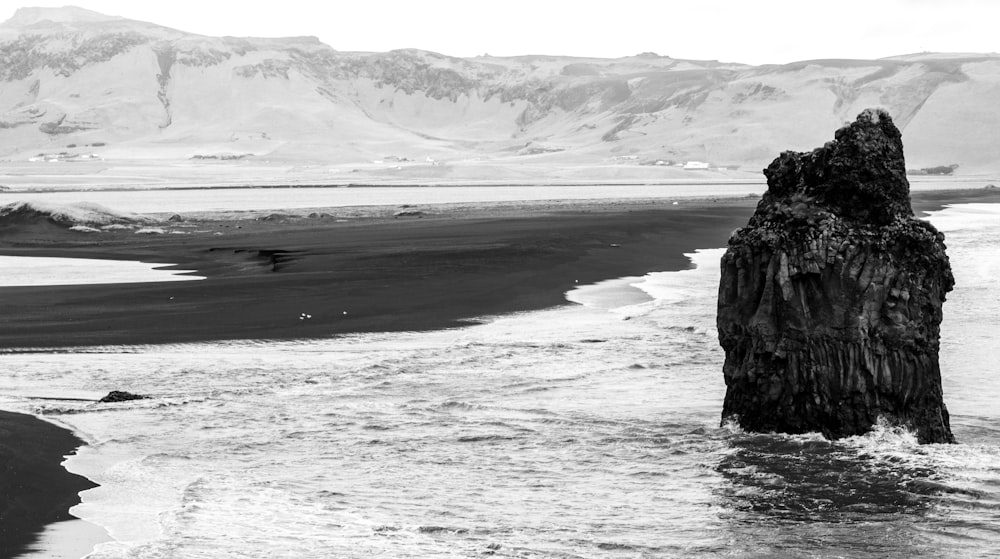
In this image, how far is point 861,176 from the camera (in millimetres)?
13398

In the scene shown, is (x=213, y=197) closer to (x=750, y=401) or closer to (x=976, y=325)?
(x=976, y=325)

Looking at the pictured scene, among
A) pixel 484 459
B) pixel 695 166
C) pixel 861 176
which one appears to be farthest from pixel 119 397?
pixel 695 166

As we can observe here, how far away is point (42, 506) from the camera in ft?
35.2

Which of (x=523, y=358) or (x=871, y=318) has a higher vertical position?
(x=871, y=318)

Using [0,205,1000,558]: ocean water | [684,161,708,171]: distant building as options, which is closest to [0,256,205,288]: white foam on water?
[0,205,1000,558]: ocean water

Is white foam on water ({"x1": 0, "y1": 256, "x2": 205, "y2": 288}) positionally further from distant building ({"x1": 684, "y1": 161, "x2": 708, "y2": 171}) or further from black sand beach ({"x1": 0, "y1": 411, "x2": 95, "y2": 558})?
distant building ({"x1": 684, "y1": 161, "x2": 708, "y2": 171})

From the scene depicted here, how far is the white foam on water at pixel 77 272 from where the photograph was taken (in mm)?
30420

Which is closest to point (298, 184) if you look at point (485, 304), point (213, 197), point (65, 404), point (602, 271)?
point (213, 197)

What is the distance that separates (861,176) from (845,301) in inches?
59.4

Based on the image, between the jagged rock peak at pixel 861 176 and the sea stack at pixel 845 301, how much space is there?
14 mm

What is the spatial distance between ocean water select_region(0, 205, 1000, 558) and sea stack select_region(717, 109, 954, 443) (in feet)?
1.28

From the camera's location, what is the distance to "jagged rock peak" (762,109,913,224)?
1331 centimetres

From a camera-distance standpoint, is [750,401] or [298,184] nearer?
[750,401]

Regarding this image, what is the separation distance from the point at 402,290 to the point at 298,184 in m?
93.1
